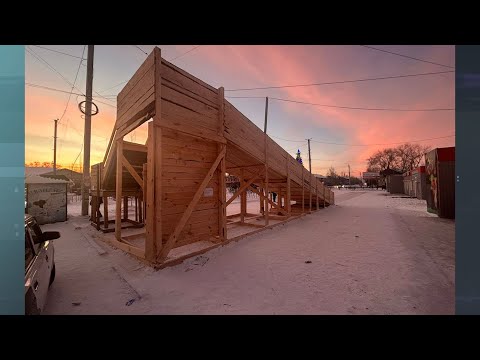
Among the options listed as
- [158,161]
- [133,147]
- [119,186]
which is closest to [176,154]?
[158,161]

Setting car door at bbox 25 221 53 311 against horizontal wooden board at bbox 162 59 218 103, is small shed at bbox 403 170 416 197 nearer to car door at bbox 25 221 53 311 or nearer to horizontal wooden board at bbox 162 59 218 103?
horizontal wooden board at bbox 162 59 218 103

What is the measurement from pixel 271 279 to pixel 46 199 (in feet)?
38.4

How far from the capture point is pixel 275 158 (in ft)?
30.4

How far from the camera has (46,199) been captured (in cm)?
959

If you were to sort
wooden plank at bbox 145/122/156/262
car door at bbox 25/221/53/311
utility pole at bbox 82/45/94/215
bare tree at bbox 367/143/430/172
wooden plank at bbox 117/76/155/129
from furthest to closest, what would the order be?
bare tree at bbox 367/143/430/172 < utility pole at bbox 82/45/94/215 < wooden plank at bbox 117/76/155/129 < wooden plank at bbox 145/122/156/262 < car door at bbox 25/221/53/311

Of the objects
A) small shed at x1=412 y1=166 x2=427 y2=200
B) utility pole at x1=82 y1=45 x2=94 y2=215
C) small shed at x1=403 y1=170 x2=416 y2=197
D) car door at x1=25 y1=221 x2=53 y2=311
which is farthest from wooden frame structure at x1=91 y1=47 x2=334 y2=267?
small shed at x1=403 y1=170 x2=416 y2=197

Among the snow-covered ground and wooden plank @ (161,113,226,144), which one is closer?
the snow-covered ground

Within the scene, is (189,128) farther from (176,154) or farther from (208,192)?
(208,192)

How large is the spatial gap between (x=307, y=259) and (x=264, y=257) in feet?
3.55

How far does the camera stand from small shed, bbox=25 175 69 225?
9203mm

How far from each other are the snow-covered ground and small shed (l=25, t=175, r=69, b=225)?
444 cm

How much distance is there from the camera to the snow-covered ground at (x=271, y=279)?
295 centimetres
